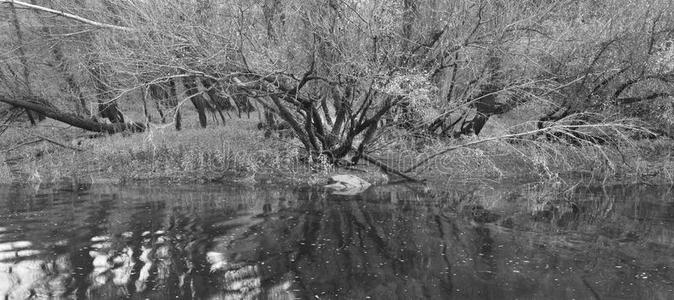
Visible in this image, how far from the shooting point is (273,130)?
20000mm

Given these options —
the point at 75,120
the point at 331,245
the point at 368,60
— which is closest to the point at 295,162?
the point at 368,60

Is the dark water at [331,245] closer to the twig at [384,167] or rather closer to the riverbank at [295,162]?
the riverbank at [295,162]

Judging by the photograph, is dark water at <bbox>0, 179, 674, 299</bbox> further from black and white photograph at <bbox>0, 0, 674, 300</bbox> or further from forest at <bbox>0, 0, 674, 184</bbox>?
forest at <bbox>0, 0, 674, 184</bbox>

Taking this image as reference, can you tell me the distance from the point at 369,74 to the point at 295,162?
4.26 metres

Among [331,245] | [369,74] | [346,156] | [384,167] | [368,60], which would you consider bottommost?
[331,245]

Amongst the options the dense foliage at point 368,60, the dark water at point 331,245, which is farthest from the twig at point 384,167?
the dark water at point 331,245

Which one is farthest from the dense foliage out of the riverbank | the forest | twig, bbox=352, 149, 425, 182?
the riverbank

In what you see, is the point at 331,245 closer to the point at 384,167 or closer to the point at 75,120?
the point at 384,167

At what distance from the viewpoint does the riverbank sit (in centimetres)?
1691

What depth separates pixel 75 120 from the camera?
71.8 ft

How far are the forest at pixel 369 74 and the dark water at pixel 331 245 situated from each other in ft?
9.73

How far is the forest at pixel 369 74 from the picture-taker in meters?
15.1

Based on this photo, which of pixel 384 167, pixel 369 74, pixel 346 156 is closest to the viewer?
pixel 369 74

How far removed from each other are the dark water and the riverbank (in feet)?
6.63
